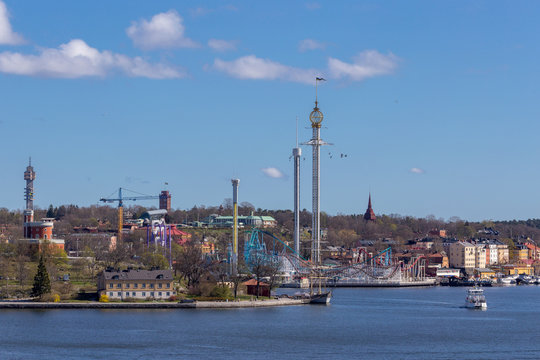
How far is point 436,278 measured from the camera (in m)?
121

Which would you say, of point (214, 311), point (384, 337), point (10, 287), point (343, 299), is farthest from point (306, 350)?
point (343, 299)

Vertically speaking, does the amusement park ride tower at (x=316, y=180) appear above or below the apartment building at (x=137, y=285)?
above

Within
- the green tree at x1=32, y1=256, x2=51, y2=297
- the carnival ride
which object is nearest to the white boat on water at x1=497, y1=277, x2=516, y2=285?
the carnival ride

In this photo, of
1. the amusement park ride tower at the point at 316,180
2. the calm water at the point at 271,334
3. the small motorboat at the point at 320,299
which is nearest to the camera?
the calm water at the point at 271,334

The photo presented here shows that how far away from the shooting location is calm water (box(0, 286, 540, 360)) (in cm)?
4206

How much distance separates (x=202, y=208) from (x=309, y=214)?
1990 centimetres

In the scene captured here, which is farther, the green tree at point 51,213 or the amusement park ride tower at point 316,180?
the green tree at point 51,213

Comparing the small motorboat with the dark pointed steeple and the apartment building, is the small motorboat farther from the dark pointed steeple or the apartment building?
the dark pointed steeple

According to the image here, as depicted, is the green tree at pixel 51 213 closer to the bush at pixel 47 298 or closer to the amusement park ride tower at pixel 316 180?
the amusement park ride tower at pixel 316 180

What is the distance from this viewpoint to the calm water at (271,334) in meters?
42.1

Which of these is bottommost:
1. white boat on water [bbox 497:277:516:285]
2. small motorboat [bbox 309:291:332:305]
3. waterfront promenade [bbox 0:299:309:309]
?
waterfront promenade [bbox 0:299:309:309]

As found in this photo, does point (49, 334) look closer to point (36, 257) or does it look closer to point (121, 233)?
point (36, 257)

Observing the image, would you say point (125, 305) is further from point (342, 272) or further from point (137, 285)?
point (342, 272)

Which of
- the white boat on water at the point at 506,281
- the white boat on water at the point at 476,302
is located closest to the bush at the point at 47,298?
the white boat on water at the point at 476,302
